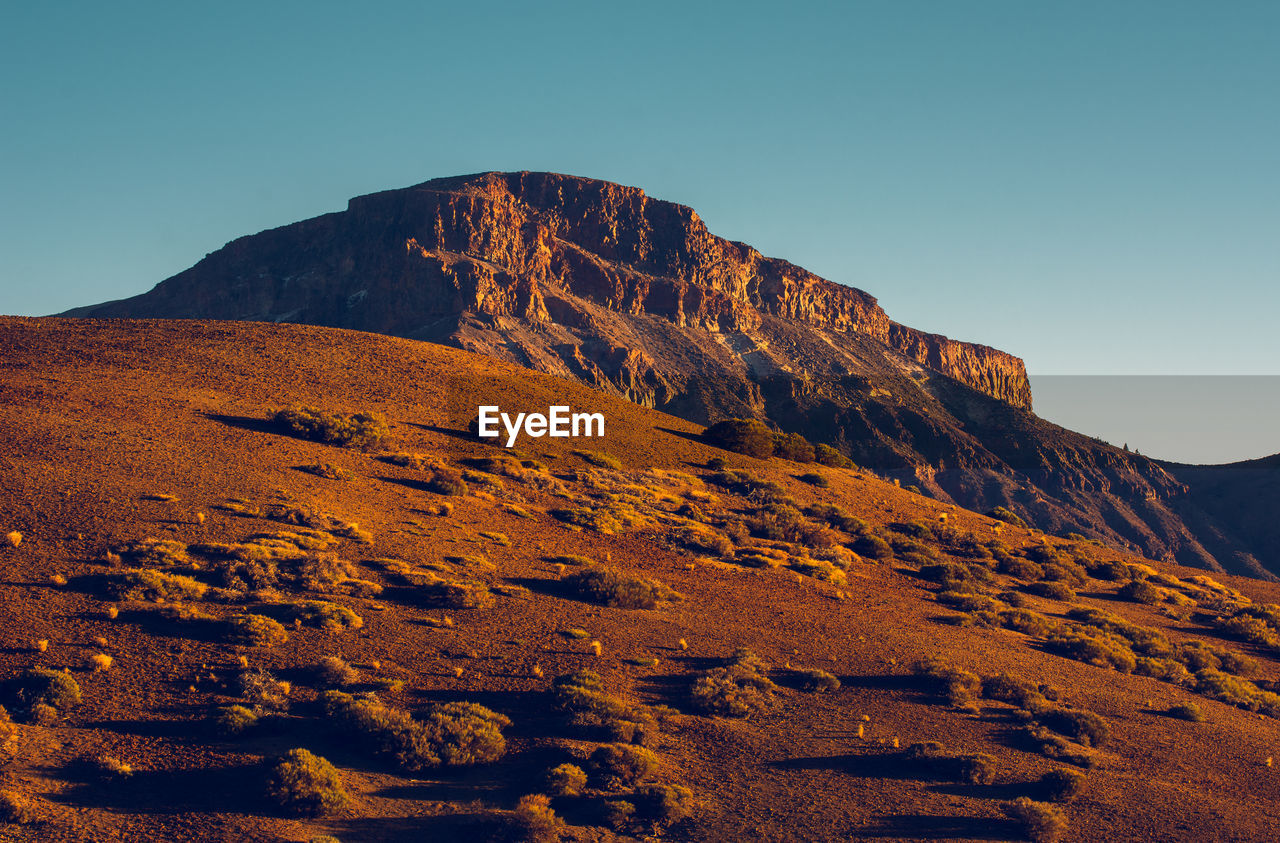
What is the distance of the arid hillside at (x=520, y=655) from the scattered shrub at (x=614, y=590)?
82 millimetres

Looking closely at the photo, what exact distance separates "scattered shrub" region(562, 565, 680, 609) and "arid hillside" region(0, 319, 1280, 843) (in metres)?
0.08

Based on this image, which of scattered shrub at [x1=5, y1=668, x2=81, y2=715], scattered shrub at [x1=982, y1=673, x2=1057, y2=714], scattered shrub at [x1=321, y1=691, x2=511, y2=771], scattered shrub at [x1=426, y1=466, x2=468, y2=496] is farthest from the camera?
scattered shrub at [x1=426, y1=466, x2=468, y2=496]

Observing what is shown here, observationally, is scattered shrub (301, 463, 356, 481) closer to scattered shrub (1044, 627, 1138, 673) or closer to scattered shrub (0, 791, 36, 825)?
scattered shrub (0, 791, 36, 825)

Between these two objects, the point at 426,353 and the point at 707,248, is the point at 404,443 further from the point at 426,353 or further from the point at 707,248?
the point at 707,248

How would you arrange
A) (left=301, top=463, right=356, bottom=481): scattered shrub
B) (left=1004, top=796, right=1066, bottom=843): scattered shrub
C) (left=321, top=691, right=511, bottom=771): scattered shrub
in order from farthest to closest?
(left=301, top=463, right=356, bottom=481): scattered shrub, (left=321, top=691, right=511, bottom=771): scattered shrub, (left=1004, top=796, right=1066, bottom=843): scattered shrub

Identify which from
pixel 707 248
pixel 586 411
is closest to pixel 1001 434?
pixel 707 248

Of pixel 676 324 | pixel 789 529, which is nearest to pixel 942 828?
pixel 789 529

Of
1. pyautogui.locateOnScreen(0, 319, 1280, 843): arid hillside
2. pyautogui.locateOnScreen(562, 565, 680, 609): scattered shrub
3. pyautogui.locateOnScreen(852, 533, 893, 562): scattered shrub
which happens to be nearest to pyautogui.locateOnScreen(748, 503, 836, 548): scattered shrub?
pyautogui.locateOnScreen(0, 319, 1280, 843): arid hillside

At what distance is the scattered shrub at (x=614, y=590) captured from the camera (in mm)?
24797

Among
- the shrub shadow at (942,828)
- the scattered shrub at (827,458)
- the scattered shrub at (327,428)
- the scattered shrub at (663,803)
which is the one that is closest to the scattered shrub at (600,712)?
the scattered shrub at (663,803)

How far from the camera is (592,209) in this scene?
17525 cm

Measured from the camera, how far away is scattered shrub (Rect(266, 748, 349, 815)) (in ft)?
47.4

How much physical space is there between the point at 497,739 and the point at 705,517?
67.3ft

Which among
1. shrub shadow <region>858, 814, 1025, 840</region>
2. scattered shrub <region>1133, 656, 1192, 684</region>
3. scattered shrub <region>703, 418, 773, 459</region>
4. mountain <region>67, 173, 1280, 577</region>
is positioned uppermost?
mountain <region>67, 173, 1280, 577</region>
